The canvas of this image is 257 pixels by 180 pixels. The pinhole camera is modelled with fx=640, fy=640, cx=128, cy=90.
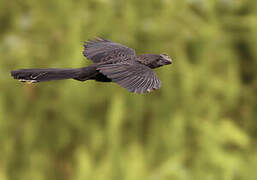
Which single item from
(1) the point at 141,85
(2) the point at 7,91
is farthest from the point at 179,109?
(1) the point at 141,85

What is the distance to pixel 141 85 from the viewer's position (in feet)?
9.49

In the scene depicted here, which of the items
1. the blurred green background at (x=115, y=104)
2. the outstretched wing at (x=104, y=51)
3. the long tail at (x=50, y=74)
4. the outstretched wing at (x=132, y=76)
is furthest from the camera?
the blurred green background at (x=115, y=104)

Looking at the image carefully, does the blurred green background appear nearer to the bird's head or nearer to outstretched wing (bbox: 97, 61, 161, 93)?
the bird's head

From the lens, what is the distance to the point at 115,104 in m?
7.18

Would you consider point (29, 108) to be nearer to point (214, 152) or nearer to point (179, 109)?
point (179, 109)

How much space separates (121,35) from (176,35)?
0.72m

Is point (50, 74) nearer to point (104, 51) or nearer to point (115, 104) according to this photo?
point (104, 51)

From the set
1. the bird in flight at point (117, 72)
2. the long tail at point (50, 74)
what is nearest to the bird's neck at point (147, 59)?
the bird in flight at point (117, 72)

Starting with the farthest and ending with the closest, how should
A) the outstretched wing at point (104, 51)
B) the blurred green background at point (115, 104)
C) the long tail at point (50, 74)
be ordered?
the blurred green background at point (115, 104), the outstretched wing at point (104, 51), the long tail at point (50, 74)

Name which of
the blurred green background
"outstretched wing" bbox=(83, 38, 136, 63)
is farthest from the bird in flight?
the blurred green background

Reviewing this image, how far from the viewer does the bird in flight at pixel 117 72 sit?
288 cm

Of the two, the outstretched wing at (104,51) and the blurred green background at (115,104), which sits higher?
the outstretched wing at (104,51)

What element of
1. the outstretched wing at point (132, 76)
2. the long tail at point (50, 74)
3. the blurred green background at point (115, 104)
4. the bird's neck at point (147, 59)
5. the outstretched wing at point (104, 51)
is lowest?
the blurred green background at point (115, 104)

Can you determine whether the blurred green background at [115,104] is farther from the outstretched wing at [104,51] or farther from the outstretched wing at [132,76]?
the outstretched wing at [132,76]
